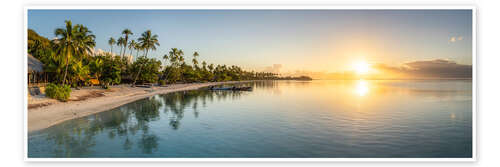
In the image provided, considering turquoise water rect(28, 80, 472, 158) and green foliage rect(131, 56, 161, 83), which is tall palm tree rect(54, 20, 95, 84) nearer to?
turquoise water rect(28, 80, 472, 158)

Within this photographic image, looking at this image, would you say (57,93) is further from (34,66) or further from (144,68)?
(144,68)

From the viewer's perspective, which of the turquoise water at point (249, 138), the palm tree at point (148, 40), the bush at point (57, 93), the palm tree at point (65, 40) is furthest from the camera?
the palm tree at point (148, 40)

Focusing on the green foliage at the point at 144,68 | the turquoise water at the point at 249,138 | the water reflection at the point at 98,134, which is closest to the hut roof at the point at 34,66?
the water reflection at the point at 98,134

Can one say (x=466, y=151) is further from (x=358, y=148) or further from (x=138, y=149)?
(x=138, y=149)

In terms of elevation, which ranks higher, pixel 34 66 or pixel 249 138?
pixel 34 66

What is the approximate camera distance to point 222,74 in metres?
146

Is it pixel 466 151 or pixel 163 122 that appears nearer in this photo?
pixel 466 151

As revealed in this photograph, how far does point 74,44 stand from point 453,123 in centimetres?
4129

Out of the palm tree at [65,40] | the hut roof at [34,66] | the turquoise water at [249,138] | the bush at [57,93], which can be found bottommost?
the turquoise water at [249,138]

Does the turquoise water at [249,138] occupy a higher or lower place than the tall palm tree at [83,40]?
lower

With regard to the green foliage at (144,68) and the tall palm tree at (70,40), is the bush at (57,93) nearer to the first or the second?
the tall palm tree at (70,40)

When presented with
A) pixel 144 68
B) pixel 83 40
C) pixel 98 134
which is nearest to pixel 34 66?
pixel 83 40
